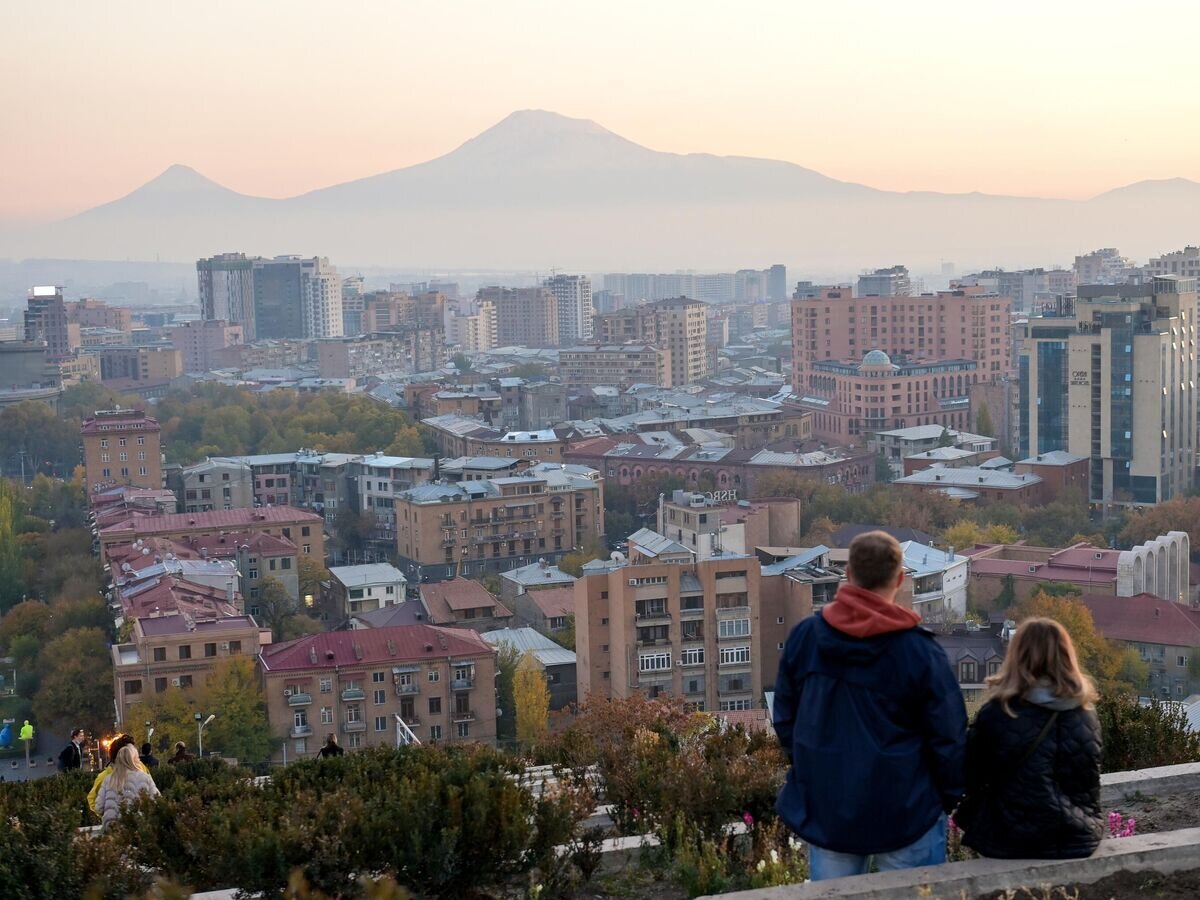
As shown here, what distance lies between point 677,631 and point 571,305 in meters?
60.9

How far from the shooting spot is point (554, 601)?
1789cm

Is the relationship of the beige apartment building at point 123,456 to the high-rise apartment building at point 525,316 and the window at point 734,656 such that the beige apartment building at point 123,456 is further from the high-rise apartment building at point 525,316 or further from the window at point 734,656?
the high-rise apartment building at point 525,316

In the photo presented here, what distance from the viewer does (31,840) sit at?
10.6 ft

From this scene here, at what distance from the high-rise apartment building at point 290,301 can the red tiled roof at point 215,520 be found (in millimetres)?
52838

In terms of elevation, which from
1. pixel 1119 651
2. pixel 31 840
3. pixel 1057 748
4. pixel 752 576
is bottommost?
pixel 1119 651

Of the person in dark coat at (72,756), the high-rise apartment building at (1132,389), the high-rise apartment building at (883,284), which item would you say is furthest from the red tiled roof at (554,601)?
the high-rise apartment building at (883,284)

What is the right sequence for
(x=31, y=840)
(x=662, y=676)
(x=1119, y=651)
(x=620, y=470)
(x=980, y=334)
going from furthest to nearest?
1. (x=980, y=334)
2. (x=620, y=470)
3. (x=1119, y=651)
4. (x=662, y=676)
5. (x=31, y=840)

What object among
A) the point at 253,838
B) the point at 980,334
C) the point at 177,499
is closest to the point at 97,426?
the point at 177,499

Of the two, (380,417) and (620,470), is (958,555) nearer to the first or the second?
(620,470)

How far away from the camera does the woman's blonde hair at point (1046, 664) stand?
2395mm

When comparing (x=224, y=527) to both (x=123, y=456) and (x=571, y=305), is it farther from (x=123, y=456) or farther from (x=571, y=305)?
(x=571, y=305)

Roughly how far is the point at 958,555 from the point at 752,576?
5099mm

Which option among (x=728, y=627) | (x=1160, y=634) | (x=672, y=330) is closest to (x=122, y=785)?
(x=728, y=627)

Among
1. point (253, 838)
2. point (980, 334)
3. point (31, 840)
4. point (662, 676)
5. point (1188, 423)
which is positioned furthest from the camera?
point (980, 334)
